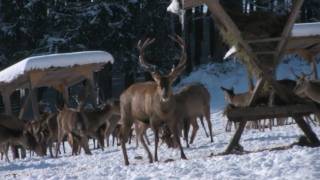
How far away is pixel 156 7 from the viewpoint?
125 feet

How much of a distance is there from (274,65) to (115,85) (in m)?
35.8

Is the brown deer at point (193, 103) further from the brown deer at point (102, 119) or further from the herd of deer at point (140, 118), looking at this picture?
the brown deer at point (102, 119)

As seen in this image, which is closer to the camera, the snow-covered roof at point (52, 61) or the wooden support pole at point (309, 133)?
the wooden support pole at point (309, 133)

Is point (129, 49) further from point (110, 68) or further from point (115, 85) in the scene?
point (115, 85)

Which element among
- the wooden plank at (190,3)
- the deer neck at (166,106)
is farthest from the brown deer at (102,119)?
the wooden plank at (190,3)

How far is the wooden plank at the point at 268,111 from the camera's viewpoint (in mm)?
12047

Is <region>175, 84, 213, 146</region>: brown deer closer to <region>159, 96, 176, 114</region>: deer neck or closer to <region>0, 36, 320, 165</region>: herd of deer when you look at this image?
<region>0, 36, 320, 165</region>: herd of deer

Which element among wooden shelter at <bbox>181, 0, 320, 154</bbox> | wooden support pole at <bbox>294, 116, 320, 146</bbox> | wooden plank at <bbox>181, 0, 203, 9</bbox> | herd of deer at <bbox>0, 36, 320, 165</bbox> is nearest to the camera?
wooden support pole at <bbox>294, 116, 320, 146</bbox>

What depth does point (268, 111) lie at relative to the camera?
1208 centimetres

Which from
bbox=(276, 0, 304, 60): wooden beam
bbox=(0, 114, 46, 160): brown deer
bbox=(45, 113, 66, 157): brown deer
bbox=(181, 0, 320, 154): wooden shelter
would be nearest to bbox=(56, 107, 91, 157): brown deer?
bbox=(0, 114, 46, 160): brown deer

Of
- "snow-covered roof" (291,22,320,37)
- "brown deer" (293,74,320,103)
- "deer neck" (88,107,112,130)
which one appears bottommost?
"deer neck" (88,107,112,130)

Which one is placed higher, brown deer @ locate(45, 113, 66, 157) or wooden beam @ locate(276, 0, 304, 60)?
wooden beam @ locate(276, 0, 304, 60)

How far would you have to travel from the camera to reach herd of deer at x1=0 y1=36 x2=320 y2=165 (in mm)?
13359

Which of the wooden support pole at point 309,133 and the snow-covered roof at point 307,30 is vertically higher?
the snow-covered roof at point 307,30
